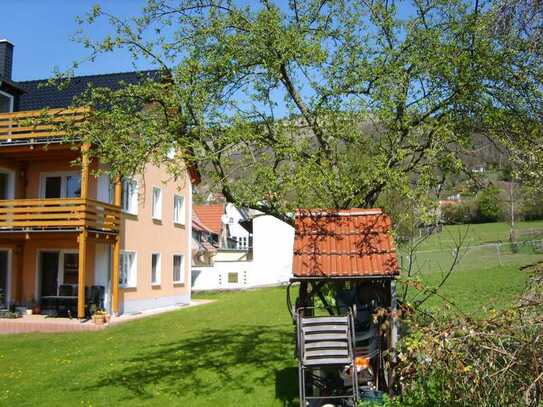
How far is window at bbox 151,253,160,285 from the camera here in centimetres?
2617

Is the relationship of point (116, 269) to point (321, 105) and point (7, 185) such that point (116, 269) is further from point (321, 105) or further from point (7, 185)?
point (321, 105)

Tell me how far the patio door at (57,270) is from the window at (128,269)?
1922 millimetres

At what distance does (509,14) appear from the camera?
775 centimetres

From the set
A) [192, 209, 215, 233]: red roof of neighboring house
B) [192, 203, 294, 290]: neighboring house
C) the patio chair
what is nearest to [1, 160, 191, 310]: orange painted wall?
the patio chair

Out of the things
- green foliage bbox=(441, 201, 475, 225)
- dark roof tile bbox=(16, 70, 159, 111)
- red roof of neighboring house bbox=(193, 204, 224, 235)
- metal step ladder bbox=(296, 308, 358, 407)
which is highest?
dark roof tile bbox=(16, 70, 159, 111)

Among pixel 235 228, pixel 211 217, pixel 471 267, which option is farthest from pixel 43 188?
pixel 235 228

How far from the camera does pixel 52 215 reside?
19.9 metres

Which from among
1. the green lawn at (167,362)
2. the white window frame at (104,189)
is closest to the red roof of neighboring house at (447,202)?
the green lawn at (167,362)

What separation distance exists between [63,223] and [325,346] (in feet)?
48.2

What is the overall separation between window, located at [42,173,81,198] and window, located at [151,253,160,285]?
17.3ft

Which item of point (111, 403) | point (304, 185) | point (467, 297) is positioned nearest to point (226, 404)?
point (111, 403)

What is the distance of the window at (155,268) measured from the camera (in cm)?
2617

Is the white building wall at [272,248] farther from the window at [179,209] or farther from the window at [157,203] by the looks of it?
the window at [157,203]

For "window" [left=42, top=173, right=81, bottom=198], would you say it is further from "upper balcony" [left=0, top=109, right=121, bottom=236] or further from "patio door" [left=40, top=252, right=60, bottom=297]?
"patio door" [left=40, top=252, right=60, bottom=297]
